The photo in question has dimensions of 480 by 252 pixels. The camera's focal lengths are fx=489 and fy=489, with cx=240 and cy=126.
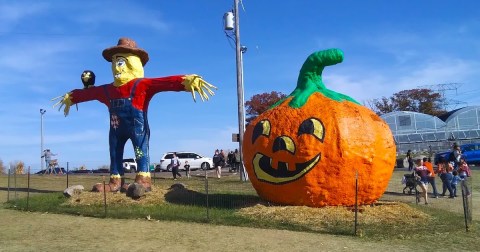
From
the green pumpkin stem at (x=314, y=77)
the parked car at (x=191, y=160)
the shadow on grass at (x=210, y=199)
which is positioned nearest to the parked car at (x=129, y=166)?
the parked car at (x=191, y=160)

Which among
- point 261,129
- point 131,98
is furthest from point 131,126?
point 261,129

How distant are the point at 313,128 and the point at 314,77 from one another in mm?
1699

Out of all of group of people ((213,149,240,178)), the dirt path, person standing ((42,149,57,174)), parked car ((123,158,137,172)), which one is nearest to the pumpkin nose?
the dirt path

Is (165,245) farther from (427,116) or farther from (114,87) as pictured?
(427,116)

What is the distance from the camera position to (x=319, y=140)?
10.4 metres

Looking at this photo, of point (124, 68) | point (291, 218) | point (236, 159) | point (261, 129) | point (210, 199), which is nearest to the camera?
point (291, 218)

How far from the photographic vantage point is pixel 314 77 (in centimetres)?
1170

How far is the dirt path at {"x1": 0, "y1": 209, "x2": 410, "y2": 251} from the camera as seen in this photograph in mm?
7906

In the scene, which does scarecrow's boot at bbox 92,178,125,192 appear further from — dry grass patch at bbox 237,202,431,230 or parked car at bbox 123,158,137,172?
parked car at bbox 123,158,137,172

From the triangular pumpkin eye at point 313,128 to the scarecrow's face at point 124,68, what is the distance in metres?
5.71

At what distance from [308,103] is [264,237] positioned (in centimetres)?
366

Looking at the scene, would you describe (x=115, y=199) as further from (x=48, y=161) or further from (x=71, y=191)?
(x=48, y=161)

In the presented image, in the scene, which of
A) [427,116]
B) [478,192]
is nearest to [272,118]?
[478,192]

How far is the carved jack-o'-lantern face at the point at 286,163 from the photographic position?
34.1 ft
